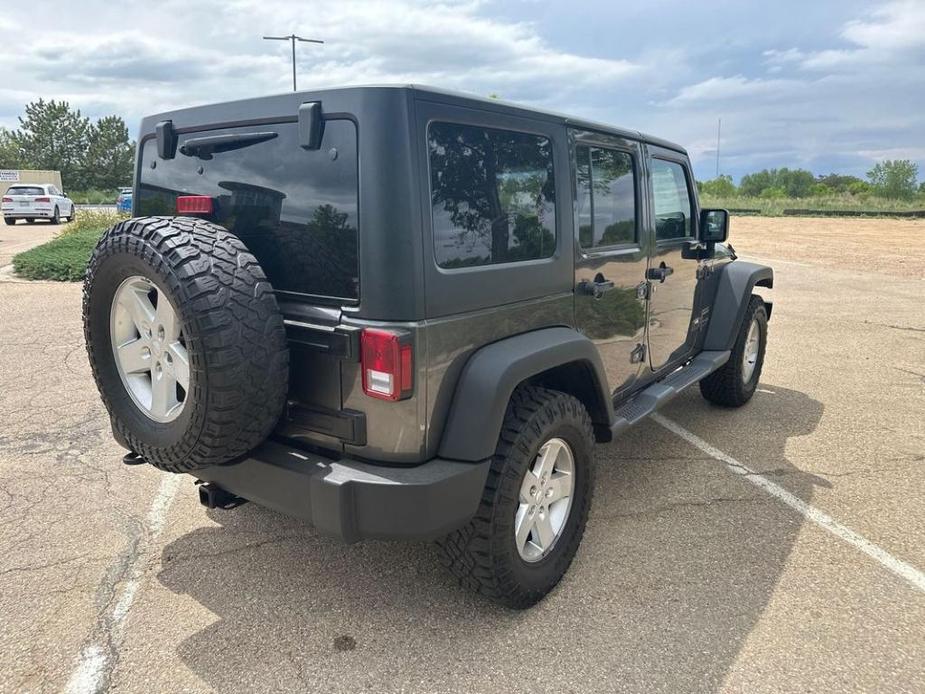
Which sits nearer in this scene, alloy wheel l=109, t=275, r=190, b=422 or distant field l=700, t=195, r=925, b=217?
alloy wheel l=109, t=275, r=190, b=422

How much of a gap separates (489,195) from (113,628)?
87.6 inches

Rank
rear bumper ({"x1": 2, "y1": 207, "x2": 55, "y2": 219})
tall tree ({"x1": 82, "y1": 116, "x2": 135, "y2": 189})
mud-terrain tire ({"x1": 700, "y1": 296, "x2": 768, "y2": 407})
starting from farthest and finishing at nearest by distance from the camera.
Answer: tall tree ({"x1": 82, "y1": 116, "x2": 135, "y2": 189})
rear bumper ({"x1": 2, "y1": 207, "x2": 55, "y2": 219})
mud-terrain tire ({"x1": 700, "y1": 296, "x2": 768, "y2": 407})

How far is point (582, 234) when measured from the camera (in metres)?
3.20

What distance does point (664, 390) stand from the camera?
13.2ft

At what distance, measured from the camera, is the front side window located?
→ 13.5ft

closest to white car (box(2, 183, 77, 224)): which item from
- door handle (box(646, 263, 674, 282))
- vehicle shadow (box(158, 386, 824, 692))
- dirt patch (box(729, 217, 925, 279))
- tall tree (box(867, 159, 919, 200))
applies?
dirt patch (box(729, 217, 925, 279))

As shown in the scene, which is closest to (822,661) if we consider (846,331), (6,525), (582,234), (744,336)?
(582,234)

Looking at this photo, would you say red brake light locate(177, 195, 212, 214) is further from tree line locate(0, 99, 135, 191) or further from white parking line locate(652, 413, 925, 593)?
tree line locate(0, 99, 135, 191)

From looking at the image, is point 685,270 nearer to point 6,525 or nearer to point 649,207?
point 649,207

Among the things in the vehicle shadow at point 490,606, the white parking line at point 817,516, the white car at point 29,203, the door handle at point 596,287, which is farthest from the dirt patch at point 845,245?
the white car at point 29,203

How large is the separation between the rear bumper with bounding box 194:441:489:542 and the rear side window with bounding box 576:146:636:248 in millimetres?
1394

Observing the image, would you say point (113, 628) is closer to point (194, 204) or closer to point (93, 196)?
point (194, 204)

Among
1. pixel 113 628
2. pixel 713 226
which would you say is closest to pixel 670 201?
pixel 713 226

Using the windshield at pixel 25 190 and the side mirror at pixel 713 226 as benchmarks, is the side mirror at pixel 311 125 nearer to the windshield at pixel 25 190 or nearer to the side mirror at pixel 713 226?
the side mirror at pixel 713 226
